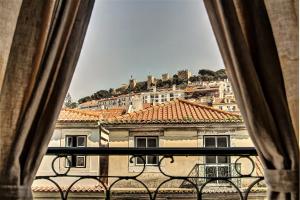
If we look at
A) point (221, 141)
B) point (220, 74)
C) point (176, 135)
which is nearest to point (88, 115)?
point (176, 135)

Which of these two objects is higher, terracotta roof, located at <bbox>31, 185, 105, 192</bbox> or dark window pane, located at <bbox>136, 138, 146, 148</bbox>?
dark window pane, located at <bbox>136, 138, 146, 148</bbox>

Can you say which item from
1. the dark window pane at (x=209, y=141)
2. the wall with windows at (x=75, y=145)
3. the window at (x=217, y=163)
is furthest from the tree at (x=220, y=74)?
the wall with windows at (x=75, y=145)

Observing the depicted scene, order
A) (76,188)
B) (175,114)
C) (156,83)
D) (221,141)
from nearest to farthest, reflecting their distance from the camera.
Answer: (156,83) → (76,188) → (221,141) → (175,114)

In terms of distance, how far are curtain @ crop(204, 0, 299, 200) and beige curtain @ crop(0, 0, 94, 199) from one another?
23.7 inches

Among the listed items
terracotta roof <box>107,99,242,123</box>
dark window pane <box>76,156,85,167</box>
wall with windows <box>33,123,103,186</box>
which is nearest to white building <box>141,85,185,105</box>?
terracotta roof <box>107,99,242,123</box>

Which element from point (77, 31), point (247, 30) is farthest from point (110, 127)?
point (247, 30)

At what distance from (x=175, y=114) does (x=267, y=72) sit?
6.43ft

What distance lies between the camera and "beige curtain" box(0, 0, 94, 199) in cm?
128

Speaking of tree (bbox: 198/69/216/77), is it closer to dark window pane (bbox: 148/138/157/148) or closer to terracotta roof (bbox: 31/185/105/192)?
dark window pane (bbox: 148/138/157/148)

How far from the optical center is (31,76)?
1360mm

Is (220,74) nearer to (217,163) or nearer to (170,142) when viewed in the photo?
(170,142)

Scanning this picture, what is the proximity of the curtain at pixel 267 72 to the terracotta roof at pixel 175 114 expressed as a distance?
1.08 meters

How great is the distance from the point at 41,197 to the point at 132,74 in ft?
3.70

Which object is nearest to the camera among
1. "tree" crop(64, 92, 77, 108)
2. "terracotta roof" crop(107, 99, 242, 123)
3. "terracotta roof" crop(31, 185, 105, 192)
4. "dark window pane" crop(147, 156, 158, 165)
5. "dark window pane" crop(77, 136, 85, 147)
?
"terracotta roof" crop(31, 185, 105, 192)
